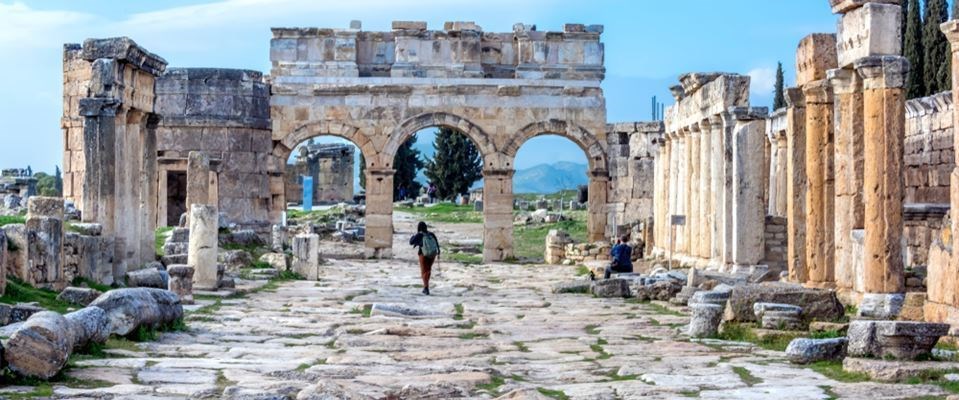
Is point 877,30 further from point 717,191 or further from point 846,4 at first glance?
point 717,191

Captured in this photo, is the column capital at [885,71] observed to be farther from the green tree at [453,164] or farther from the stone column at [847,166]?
the green tree at [453,164]

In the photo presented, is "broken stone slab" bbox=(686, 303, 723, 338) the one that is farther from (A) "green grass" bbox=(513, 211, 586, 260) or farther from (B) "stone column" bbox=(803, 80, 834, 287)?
(A) "green grass" bbox=(513, 211, 586, 260)

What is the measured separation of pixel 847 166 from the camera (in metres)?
15.0

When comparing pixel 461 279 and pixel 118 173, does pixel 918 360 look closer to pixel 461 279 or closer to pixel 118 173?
pixel 118 173

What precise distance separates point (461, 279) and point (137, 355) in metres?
14.3

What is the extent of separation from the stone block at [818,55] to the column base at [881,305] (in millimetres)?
3306

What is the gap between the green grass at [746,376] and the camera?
9617 mm

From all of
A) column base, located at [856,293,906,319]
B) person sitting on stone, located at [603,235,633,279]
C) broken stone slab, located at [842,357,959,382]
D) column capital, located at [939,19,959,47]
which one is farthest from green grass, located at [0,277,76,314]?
person sitting on stone, located at [603,235,633,279]

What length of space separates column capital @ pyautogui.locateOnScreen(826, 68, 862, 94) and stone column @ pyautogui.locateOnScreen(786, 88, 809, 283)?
204 cm

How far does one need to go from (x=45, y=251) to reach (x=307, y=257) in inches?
358

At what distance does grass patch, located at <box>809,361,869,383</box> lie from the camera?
963cm

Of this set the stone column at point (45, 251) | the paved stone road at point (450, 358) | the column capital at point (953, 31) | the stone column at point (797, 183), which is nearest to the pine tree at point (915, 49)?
the stone column at point (797, 183)

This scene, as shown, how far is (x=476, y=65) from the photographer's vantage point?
3412cm

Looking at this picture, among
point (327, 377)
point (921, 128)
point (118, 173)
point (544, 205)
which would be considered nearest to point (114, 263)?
point (118, 173)
